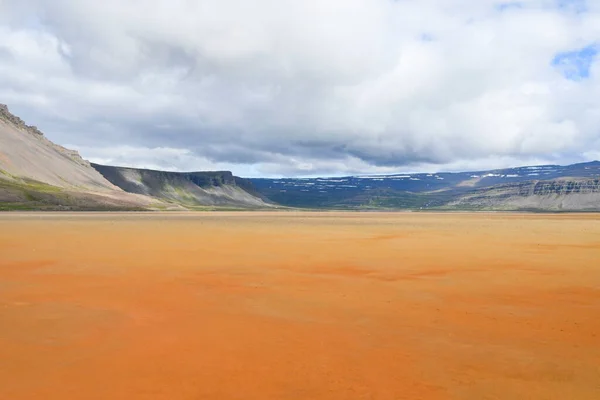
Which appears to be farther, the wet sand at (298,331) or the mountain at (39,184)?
the mountain at (39,184)

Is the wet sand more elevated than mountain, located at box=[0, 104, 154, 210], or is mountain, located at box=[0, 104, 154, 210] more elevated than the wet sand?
mountain, located at box=[0, 104, 154, 210]

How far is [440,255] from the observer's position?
26953 millimetres

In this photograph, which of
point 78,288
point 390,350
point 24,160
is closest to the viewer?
point 390,350

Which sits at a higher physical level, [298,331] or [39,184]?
[39,184]

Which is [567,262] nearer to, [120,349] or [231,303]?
[231,303]

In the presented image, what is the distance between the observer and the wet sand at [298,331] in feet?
26.7

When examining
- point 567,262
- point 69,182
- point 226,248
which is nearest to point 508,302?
point 567,262

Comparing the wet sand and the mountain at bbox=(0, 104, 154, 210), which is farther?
the mountain at bbox=(0, 104, 154, 210)

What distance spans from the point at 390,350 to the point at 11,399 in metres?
6.97

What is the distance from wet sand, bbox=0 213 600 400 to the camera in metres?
8.12

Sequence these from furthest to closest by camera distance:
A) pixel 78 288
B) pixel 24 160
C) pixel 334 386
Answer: pixel 24 160 → pixel 78 288 → pixel 334 386

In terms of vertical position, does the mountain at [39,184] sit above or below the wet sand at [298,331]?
above

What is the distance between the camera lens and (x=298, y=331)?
37.4 feet

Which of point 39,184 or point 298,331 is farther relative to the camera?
point 39,184
